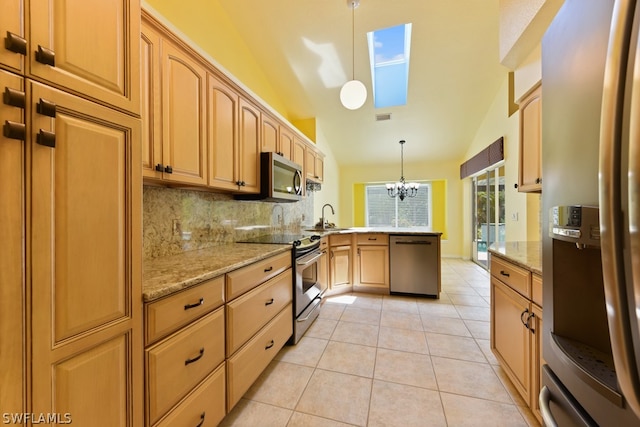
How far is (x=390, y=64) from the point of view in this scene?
3982mm

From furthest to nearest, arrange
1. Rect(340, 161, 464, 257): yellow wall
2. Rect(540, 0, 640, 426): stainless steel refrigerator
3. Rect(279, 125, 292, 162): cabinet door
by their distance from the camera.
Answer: Rect(340, 161, 464, 257): yellow wall → Rect(279, 125, 292, 162): cabinet door → Rect(540, 0, 640, 426): stainless steel refrigerator

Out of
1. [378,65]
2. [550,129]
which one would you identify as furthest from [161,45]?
[378,65]

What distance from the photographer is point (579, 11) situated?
0.61 metres

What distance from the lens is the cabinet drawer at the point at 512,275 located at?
1.42 meters

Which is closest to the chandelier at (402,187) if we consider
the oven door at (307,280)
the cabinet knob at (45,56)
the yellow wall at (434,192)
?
the yellow wall at (434,192)

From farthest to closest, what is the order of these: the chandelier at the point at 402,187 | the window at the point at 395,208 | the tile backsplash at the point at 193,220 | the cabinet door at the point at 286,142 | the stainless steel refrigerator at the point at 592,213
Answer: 1. the window at the point at 395,208
2. the chandelier at the point at 402,187
3. the cabinet door at the point at 286,142
4. the tile backsplash at the point at 193,220
5. the stainless steel refrigerator at the point at 592,213

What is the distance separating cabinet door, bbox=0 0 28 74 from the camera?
2.02ft

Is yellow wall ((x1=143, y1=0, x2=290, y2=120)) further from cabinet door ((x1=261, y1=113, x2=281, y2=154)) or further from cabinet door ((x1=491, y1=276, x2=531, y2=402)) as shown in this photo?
cabinet door ((x1=491, y1=276, x2=531, y2=402))

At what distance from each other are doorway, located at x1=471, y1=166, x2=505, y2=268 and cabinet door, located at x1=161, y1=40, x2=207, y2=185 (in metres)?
4.00

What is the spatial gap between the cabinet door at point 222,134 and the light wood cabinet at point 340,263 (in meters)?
1.88

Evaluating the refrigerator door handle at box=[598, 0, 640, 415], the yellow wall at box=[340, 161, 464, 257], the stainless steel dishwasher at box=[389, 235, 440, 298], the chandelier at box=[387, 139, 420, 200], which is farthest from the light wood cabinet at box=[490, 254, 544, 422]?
the yellow wall at box=[340, 161, 464, 257]

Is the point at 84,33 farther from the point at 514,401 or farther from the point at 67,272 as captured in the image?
the point at 514,401

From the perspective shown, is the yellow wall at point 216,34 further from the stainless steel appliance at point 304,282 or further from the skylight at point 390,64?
the stainless steel appliance at point 304,282

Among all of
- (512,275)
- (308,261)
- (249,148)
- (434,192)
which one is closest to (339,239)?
(308,261)
